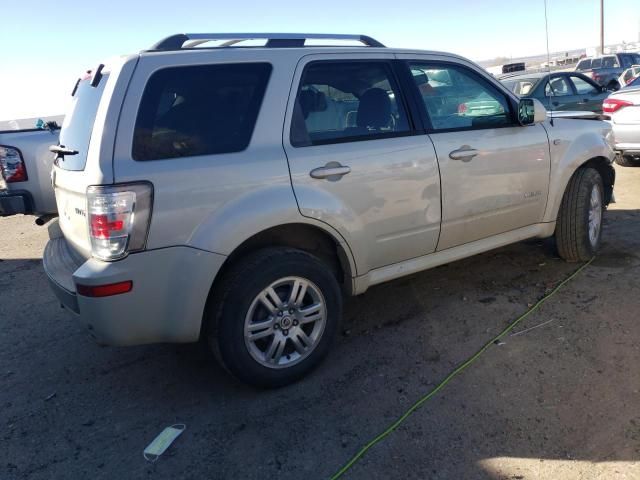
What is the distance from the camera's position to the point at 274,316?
119 inches

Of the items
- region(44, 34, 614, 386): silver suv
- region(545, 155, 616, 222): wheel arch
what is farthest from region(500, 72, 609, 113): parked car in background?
region(44, 34, 614, 386): silver suv

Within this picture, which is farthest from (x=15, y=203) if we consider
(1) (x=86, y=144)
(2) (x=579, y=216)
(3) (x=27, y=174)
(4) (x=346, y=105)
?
(2) (x=579, y=216)

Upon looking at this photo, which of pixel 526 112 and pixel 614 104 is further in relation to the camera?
pixel 614 104

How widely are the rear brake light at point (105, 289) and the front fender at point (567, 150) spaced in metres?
3.28

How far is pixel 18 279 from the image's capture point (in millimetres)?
5414

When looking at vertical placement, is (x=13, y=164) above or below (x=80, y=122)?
below

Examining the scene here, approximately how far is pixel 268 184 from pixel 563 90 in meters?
9.10

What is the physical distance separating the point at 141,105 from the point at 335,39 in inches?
57.7

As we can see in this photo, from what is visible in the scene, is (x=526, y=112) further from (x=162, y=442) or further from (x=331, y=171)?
(x=162, y=442)

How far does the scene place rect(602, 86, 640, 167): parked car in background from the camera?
24.5ft

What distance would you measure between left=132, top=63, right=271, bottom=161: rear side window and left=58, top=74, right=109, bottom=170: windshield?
34 cm

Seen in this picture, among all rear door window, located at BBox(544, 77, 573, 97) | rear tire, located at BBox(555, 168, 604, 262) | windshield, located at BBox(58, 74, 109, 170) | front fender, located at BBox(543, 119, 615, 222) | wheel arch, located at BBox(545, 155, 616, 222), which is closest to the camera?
windshield, located at BBox(58, 74, 109, 170)

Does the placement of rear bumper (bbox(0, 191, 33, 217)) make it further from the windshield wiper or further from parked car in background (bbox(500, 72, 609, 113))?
parked car in background (bbox(500, 72, 609, 113))

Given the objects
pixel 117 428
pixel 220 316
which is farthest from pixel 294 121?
pixel 117 428
